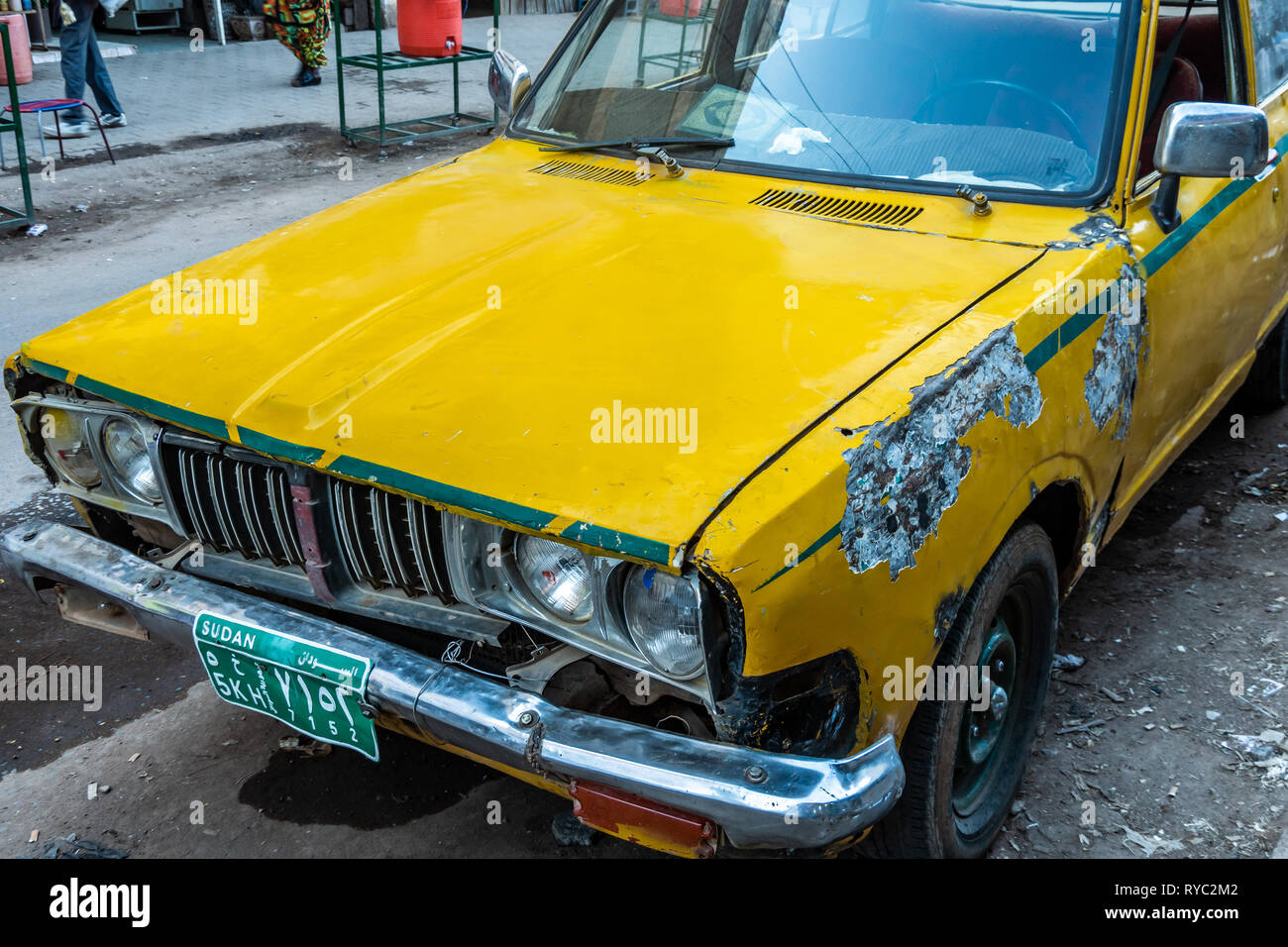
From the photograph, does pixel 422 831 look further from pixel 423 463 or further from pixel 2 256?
pixel 2 256

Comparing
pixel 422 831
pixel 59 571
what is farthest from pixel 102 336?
pixel 422 831

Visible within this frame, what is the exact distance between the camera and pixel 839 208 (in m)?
2.97

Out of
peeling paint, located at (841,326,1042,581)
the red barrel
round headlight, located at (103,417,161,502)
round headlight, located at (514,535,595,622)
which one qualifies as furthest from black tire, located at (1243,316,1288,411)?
the red barrel

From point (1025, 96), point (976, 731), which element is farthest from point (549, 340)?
point (1025, 96)

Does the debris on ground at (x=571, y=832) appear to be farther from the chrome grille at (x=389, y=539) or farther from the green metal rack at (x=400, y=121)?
the green metal rack at (x=400, y=121)

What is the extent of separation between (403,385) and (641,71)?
1.76 m

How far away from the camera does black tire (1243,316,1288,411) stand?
189 inches

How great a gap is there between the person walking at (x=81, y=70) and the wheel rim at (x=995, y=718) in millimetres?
8257

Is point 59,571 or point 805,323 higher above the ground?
point 805,323

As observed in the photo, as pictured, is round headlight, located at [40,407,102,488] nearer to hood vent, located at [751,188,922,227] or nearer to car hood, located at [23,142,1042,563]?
car hood, located at [23,142,1042,563]

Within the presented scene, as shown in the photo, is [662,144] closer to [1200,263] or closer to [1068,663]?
[1200,263]

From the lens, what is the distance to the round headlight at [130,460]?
265 cm

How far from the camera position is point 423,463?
6.95 ft

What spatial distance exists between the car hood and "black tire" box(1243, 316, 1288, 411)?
268 cm
